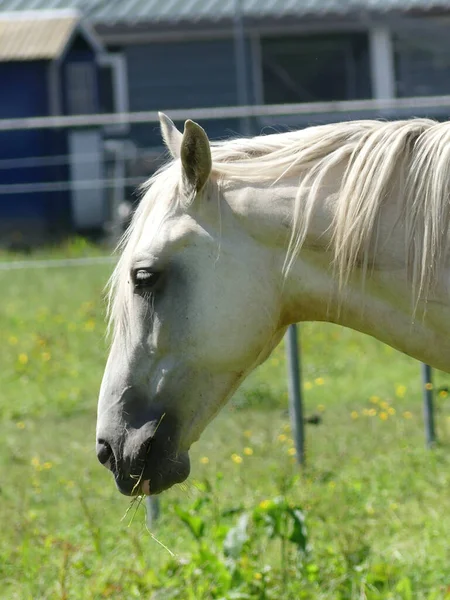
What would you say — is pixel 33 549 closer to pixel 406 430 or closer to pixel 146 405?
pixel 146 405

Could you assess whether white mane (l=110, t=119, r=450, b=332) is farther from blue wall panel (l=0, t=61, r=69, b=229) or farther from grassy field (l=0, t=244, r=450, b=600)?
blue wall panel (l=0, t=61, r=69, b=229)

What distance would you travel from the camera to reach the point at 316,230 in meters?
2.48

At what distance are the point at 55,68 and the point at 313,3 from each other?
14.4 ft

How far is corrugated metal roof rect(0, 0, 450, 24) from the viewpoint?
16156 mm

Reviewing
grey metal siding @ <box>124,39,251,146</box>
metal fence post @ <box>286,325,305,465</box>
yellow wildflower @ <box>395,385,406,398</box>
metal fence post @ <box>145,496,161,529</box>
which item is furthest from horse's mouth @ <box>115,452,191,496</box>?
grey metal siding @ <box>124,39,251,146</box>

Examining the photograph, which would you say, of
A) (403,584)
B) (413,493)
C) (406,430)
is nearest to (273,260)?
(403,584)

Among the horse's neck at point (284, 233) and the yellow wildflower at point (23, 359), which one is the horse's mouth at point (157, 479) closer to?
the horse's neck at point (284, 233)

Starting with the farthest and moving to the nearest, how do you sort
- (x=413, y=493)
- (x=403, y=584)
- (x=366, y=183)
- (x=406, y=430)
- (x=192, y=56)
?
(x=192, y=56), (x=406, y=430), (x=413, y=493), (x=403, y=584), (x=366, y=183)

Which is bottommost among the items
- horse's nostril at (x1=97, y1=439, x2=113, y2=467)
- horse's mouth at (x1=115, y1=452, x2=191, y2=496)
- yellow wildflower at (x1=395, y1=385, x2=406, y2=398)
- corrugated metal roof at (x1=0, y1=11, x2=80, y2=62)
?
yellow wildflower at (x1=395, y1=385, x2=406, y2=398)

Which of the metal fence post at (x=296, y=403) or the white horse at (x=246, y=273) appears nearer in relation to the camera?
the white horse at (x=246, y=273)

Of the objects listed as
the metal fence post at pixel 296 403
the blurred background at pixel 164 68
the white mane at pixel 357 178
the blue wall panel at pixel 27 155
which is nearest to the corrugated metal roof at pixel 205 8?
the blurred background at pixel 164 68

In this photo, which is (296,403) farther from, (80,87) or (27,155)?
(80,87)

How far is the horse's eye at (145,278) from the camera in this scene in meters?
2.53

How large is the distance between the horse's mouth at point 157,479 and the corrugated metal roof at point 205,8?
13.9 m
